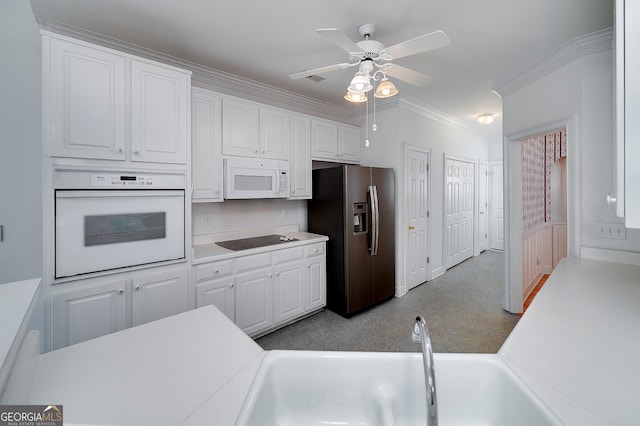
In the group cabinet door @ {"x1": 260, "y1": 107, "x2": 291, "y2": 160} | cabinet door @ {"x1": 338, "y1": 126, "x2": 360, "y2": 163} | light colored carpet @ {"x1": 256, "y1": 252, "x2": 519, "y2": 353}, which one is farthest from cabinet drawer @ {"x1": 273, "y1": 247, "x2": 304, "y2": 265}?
cabinet door @ {"x1": 338, "y1": 126, "x2": 360, "y2": 163}

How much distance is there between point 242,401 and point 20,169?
7.43 feet

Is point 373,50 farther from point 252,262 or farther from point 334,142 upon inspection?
point 252,262

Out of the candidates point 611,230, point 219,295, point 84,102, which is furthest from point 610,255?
point 84,102

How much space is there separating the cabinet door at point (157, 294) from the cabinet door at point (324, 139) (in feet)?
6.51

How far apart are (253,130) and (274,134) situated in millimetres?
249

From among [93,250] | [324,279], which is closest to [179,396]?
[93,250]

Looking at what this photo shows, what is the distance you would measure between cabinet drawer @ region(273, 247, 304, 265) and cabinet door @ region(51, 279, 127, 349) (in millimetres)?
1240

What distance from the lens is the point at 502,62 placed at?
255 cm

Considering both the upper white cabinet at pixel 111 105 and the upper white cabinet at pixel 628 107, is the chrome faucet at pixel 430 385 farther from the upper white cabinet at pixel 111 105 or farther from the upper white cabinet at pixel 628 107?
the upper white cabinet at pixel 111 105

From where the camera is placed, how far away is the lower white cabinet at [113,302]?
1.66 m

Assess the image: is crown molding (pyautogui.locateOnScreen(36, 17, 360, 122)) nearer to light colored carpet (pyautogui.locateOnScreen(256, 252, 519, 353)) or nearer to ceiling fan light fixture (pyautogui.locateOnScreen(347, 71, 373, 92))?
ceiling fan light fixture (pyautogui.locateOnScreen(347, 71, 373, 92))

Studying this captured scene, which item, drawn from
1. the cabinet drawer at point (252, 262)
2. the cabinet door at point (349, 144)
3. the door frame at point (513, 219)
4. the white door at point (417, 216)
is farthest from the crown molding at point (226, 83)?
the door frame at point (513, 219)

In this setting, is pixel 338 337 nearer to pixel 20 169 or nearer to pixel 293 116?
pixel 293 116

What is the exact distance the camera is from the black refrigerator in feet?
9.82
